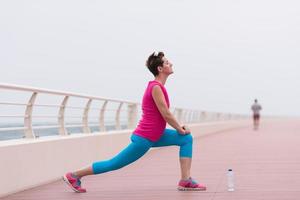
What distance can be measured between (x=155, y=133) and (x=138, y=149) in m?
0.28

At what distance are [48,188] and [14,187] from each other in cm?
71

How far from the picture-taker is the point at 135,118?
19.5 m

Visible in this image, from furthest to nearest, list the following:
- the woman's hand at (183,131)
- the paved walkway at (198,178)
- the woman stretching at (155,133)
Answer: the woman's hand at (183,131), the woman stretching at (155,133), the paved walkway at (198,178)

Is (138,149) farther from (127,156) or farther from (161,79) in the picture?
(161,79)

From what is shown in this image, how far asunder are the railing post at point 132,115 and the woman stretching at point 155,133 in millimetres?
9930

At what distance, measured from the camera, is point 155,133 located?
29.6ft

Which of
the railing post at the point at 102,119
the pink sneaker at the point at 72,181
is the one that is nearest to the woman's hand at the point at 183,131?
the pink sneaker at the point at 72,181

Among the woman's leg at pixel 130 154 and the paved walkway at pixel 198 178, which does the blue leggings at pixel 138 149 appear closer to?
the woman's leg at pixel 130 154

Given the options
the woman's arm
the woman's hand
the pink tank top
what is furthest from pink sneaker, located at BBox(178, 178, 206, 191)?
the woman's arm

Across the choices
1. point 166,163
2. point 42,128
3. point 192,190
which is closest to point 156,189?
point 192,190

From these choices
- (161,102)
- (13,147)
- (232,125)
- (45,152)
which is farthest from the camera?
(232,125)

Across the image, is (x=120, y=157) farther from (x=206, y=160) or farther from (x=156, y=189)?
(x=206, y=160)

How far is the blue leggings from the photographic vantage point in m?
9.05

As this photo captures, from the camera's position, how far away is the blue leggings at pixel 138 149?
9.05 meters
